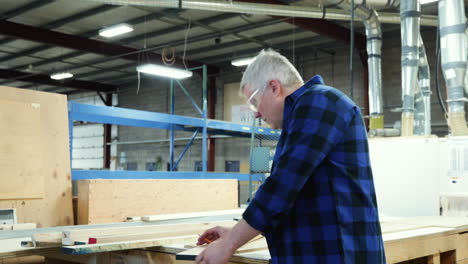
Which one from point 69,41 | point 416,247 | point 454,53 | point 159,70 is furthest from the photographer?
point 69,41

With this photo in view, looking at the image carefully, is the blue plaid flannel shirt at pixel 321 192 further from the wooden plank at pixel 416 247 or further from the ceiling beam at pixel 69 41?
the ceiling beam at pixel 69 41

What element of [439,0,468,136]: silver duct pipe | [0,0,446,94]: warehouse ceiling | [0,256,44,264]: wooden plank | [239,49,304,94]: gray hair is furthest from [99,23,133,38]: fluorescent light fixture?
[239,49,304,94]: gray hair

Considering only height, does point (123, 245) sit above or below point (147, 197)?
above

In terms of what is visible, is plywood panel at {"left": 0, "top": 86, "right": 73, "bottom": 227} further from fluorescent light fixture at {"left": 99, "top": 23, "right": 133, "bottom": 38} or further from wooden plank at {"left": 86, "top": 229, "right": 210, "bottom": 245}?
fluorescent light fixture at {"left": 99, "top": 23, "right": 133, "bottom": 38}

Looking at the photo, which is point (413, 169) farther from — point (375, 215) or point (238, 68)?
point (238, 68)

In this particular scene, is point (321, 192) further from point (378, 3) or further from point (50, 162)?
point (378, 3)

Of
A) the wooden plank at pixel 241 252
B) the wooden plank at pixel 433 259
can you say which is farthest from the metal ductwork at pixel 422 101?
the wooden plank at pixel 241 252

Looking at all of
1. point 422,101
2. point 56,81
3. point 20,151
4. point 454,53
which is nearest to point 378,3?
point 422,101

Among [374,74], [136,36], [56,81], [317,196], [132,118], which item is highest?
[136,36]

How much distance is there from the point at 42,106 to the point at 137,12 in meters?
7.40

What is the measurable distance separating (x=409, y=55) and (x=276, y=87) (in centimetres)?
398

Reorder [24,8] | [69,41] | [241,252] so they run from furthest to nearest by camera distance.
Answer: [69,41] → [24,8] → [241,252]

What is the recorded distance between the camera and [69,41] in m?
13.2

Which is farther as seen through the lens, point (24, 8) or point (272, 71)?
point (24, 8)
